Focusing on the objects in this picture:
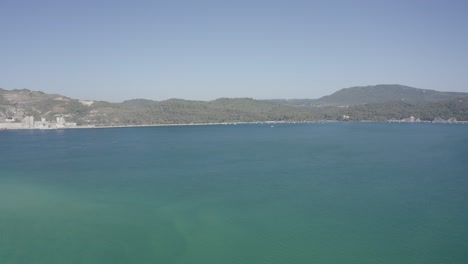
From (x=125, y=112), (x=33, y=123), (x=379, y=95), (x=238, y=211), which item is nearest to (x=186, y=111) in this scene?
(x=125, y=112)

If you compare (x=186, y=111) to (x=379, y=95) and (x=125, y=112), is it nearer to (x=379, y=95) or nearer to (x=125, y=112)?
(x=125, y=112)

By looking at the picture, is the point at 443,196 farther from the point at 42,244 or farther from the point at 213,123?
the point at 213,123

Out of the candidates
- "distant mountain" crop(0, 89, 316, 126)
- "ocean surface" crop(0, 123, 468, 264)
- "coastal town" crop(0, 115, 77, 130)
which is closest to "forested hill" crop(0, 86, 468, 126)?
"distant mountain" crop(0, 89, 316, 126)

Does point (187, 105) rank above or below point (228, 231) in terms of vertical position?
above

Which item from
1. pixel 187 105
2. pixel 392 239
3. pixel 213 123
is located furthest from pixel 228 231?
pixel 187 105

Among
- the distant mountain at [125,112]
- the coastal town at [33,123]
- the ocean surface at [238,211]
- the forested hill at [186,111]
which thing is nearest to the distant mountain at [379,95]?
the forested hill at [186,111]
